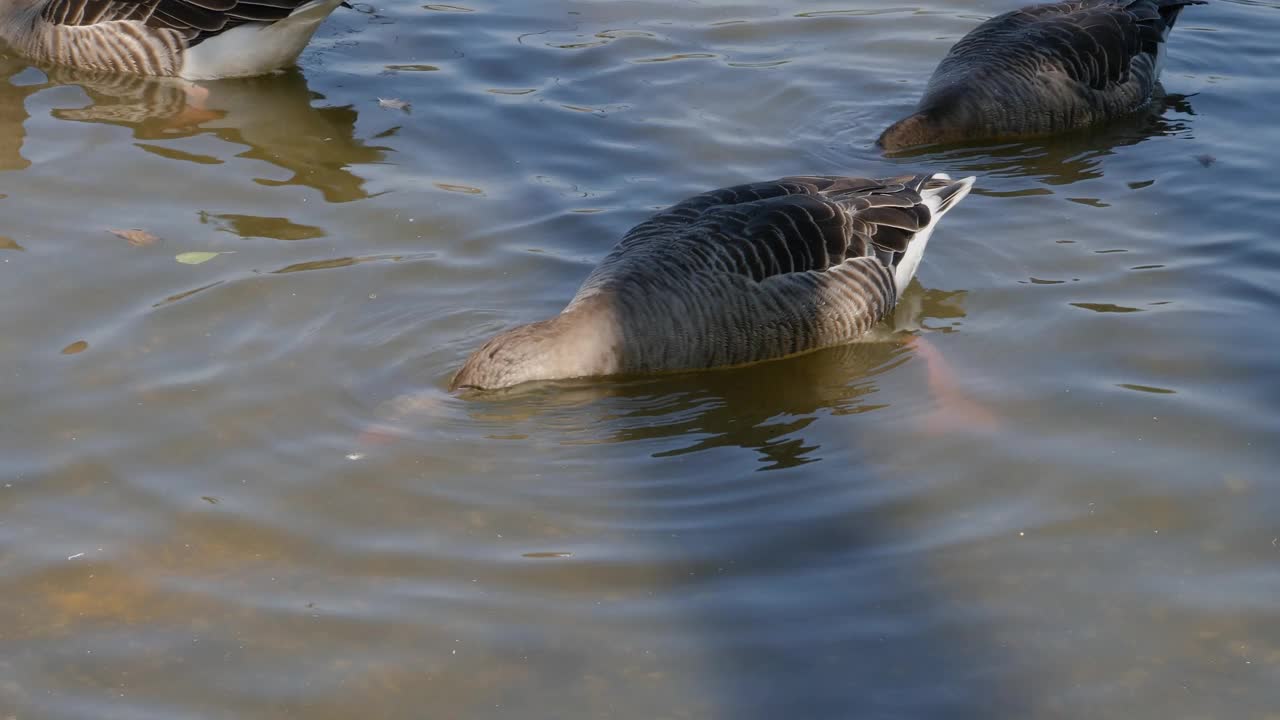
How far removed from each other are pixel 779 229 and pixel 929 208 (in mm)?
1173

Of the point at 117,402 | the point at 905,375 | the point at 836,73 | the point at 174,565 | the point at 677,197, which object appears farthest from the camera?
the point at 836,73

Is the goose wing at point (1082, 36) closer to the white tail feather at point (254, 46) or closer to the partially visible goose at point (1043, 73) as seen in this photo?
the partially visible goose at point (1043, 73)

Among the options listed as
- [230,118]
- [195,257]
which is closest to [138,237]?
[195,257]

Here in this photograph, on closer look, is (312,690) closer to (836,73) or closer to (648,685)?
(648,685)

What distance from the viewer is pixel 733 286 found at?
753 centimetres

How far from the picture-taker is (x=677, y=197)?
9.41 m

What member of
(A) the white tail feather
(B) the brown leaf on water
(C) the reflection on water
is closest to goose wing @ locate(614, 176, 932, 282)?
(C) the reflection on water

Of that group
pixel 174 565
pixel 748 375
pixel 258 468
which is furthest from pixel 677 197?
pixel 174 565

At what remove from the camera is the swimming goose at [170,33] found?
11406 mm

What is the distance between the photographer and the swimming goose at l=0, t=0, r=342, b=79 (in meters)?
11.4

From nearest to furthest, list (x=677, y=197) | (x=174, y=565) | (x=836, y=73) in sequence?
1. (x=174, y=565)
2. (x=677, y=197)
3. (x=836, y=73)

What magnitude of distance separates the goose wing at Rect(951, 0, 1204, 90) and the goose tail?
2682 millimetres

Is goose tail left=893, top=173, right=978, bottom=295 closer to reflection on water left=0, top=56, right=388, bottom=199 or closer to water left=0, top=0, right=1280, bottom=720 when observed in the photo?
water left=0, top=0, right=1280, bottom=720

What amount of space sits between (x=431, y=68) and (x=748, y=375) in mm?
5355
